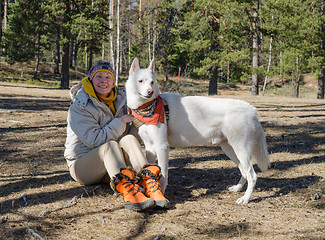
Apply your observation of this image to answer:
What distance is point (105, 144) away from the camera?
393 cm

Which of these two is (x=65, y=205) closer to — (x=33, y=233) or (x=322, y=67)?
(x=33, y=233)

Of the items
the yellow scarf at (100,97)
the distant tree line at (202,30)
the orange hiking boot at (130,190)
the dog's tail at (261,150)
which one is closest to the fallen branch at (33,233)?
the orange hiking boot at (130,190)

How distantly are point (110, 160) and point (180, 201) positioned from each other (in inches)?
40.7

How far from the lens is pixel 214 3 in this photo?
1697cm

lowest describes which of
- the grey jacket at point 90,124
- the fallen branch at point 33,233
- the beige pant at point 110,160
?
the fallen branch at point 33,233

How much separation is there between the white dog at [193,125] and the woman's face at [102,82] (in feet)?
0.83

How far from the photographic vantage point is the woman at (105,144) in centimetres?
373

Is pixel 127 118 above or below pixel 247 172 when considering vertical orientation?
above

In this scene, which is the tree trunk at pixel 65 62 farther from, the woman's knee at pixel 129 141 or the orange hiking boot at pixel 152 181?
the orange hiking boot at pixel 152 181

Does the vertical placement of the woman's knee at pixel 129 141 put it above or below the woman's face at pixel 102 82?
below

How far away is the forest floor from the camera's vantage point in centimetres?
318

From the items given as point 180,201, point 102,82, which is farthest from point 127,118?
point 180,201

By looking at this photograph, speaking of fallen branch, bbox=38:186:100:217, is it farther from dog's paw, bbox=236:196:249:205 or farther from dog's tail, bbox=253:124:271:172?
dog's tail, bbox=253:124:271:172

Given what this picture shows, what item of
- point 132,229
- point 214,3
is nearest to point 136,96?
point 132,229
